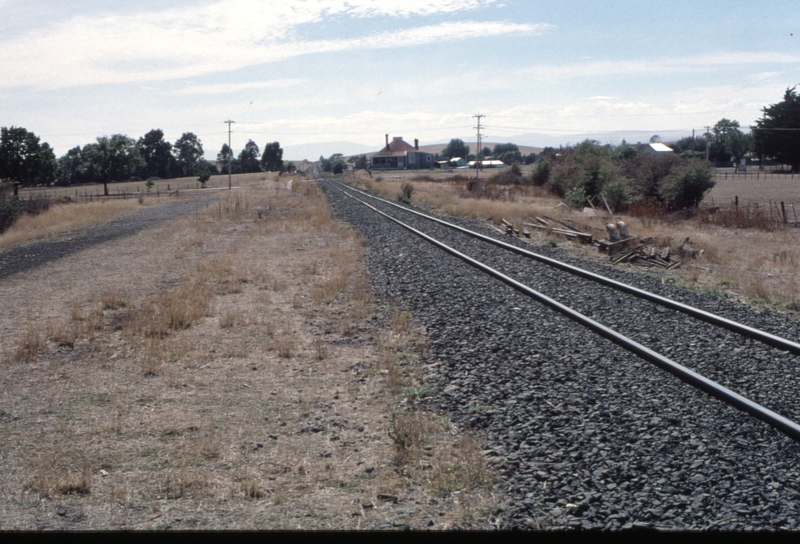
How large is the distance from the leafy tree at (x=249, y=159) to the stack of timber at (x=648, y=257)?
156077 mm

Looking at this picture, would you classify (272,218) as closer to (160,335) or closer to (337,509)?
(160,335)

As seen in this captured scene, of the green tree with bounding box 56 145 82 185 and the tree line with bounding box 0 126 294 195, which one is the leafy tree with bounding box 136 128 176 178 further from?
the green tree with bounding box 56 145 82 185

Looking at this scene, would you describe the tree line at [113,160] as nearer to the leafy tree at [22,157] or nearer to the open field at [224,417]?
the leafy tree at [22,157]

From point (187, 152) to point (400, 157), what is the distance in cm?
4841

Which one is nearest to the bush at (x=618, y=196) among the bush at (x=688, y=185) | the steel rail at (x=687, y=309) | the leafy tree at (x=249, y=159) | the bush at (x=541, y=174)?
the bush at (x=688, y=185)

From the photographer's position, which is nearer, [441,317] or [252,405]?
[252,405]

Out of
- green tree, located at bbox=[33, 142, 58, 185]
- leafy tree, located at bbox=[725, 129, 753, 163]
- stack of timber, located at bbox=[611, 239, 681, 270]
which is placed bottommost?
stack of timber, located at bbox=[611, 239, 681, 270]

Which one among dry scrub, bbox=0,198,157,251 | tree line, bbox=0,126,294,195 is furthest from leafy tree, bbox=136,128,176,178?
dry scrub, bbox=0,198,157,251

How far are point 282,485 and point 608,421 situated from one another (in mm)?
2602

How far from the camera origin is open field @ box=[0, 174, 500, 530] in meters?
4.41

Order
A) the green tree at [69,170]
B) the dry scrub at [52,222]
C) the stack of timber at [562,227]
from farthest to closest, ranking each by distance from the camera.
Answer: the green tree at [69,170] → the dry scrub at [52,222] → the stack of timber at [562,227]

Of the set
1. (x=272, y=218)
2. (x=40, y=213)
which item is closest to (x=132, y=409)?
(x=272, y=218)

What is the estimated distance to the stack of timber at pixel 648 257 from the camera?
15211 mm

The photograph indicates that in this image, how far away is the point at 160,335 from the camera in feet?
30.9
